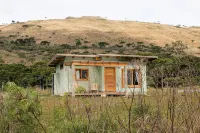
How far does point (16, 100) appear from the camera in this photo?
489 centimetres

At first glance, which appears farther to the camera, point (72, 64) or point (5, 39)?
point (5, 39)

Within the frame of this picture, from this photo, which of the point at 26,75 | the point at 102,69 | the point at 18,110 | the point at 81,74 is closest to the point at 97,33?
the point at 26,75

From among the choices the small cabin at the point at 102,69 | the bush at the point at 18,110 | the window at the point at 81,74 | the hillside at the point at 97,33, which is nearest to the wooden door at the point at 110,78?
the small cabin at the point at 102,69

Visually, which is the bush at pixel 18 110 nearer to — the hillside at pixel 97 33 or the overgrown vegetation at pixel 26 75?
the overgrown vegetation at pixel 26 75

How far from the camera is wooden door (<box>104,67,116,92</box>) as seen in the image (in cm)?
2414

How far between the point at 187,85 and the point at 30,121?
2.17m

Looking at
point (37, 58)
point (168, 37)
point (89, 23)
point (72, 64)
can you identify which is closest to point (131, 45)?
point (168, 37)

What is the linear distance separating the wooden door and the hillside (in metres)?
30.1

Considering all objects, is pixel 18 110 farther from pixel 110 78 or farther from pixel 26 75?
Answer: pixel 26 75

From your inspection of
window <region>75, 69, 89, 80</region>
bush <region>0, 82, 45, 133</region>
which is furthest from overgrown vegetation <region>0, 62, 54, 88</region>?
bush <region>0, 82, 45, 133</region>

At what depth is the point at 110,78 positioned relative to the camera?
24328 millimetres

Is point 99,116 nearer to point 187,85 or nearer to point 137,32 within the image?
point 187,85

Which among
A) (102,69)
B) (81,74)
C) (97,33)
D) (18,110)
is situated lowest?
(81,74)

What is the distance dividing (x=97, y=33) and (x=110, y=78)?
52.1 m
